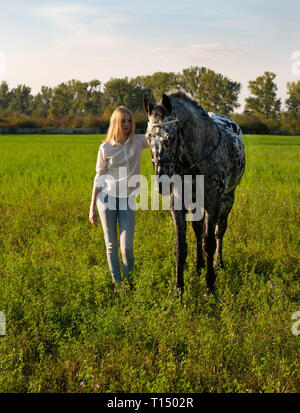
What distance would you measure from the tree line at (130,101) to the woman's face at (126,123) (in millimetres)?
29842

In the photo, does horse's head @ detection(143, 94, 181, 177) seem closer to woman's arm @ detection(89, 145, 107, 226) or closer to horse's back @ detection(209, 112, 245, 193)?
woman's arm @ detection(89, 145, 107, 226)

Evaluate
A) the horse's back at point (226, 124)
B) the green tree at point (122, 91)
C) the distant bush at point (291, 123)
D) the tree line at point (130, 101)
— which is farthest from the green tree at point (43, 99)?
the horse's back at point (226, 124)

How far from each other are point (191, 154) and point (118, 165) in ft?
2.95

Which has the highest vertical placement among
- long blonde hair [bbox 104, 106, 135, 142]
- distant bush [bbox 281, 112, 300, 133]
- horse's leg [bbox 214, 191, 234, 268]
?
distant bush [bbox 281, 112, 300, 133]

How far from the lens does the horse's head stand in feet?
12.2

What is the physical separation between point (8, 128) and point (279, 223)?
143ft

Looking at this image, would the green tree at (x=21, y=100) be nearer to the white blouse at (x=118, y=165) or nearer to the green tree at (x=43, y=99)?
the green tree at (x=43, y=99)

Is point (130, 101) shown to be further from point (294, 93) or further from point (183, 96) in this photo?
point (183, 96)

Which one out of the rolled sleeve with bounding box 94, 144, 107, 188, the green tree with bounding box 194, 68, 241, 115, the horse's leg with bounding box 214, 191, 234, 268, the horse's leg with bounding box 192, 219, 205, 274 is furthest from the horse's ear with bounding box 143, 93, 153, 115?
the green tree with bounding box 194, 68, 241, 115

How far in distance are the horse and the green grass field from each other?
0.48 m

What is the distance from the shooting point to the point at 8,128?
45562 mm

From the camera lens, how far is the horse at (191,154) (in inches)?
147

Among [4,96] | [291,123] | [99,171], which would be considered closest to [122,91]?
[291,123]
